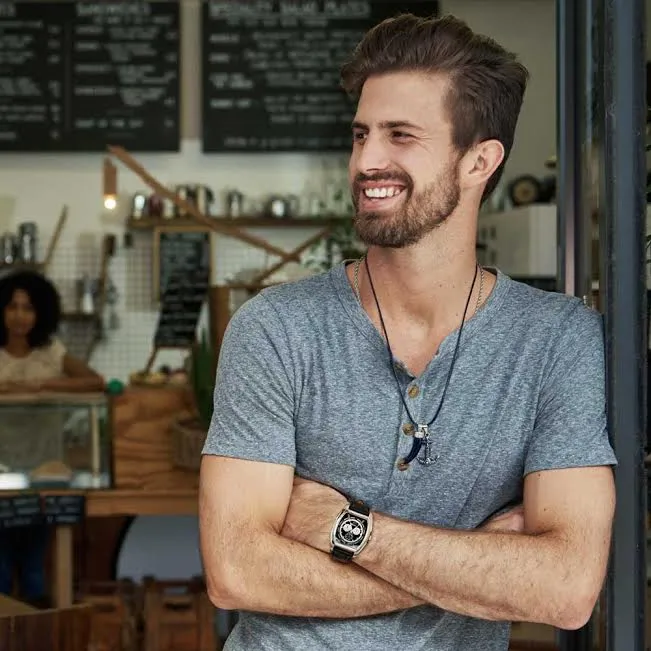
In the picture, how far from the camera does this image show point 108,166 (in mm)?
4168

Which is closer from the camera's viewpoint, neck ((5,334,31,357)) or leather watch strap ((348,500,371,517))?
leather watch strap ((348,500,371,517))

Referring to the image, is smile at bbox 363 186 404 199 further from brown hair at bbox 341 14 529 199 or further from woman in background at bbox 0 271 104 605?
woman in background at bbox 0 271 104 605

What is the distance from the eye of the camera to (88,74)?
20.9 feet

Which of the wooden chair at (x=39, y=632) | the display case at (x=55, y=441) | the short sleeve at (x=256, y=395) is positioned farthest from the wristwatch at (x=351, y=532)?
the display case at (x=55, y=441)

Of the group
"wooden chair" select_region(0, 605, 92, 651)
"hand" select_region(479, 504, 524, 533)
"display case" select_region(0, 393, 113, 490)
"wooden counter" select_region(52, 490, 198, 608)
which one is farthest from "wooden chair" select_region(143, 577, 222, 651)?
"hand" select_region(479, 504, 524, 533)

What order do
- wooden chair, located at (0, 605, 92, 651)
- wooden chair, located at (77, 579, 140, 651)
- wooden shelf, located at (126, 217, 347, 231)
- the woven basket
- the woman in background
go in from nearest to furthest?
wooden chair, located at (0, 605, 92, 651), the woven basket, wooden chair, located at (77, 579, 140, 651), the woman in background, wooden shelf, located at (126, 217, 347, 231)

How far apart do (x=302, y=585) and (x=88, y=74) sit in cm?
531

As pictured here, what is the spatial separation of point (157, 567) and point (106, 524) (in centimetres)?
26

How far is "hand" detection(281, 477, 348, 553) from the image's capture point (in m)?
1.49

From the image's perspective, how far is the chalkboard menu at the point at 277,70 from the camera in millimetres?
6332

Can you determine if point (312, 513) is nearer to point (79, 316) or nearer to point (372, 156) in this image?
point (372, 156)

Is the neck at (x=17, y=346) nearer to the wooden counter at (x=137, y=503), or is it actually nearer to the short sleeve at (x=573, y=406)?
the wooden counter at (x=137, y=503)

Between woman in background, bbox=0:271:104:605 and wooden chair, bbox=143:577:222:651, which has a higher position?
woman in background, bbox=0:271:104:605

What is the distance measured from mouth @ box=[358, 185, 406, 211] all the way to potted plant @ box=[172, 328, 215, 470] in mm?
1954
